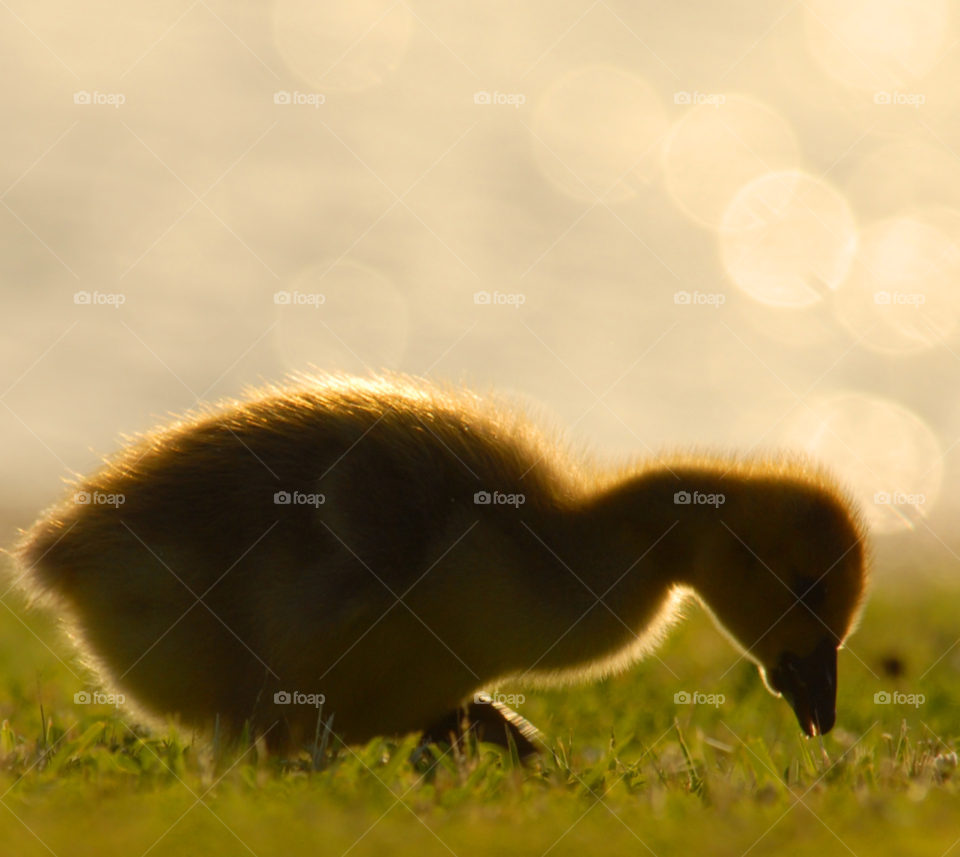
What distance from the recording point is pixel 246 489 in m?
4.09

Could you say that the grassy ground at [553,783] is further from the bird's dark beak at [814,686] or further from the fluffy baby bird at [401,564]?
the fluffy baby bird at [401,564]

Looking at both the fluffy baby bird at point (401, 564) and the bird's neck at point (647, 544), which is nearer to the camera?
the fluffy baby bird at point (401, 564)

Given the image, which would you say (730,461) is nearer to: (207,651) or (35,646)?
(207,651)

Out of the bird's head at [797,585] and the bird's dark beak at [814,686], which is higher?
the bird's head at [797,585]

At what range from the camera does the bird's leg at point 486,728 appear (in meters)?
4.36

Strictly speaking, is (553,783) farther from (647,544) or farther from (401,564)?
(647,544)

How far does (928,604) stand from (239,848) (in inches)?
319

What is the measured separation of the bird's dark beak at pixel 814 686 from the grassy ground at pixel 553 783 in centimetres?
11

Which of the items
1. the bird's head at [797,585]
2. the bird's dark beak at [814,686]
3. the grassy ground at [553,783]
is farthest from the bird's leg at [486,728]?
the bird's dark beak at [814,686]

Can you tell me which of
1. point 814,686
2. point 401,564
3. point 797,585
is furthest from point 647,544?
point 401,564

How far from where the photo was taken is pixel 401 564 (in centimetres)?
405

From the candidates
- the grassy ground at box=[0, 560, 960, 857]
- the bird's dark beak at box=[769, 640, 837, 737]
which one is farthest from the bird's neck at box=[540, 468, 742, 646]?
the grassy ground at box=[0, 560, 960, 857]

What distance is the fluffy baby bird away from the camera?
3.98m

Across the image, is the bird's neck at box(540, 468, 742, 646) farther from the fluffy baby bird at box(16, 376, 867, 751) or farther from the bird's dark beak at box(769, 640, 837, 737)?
the bird's dark beak at box(769, 640, 837, 737)
